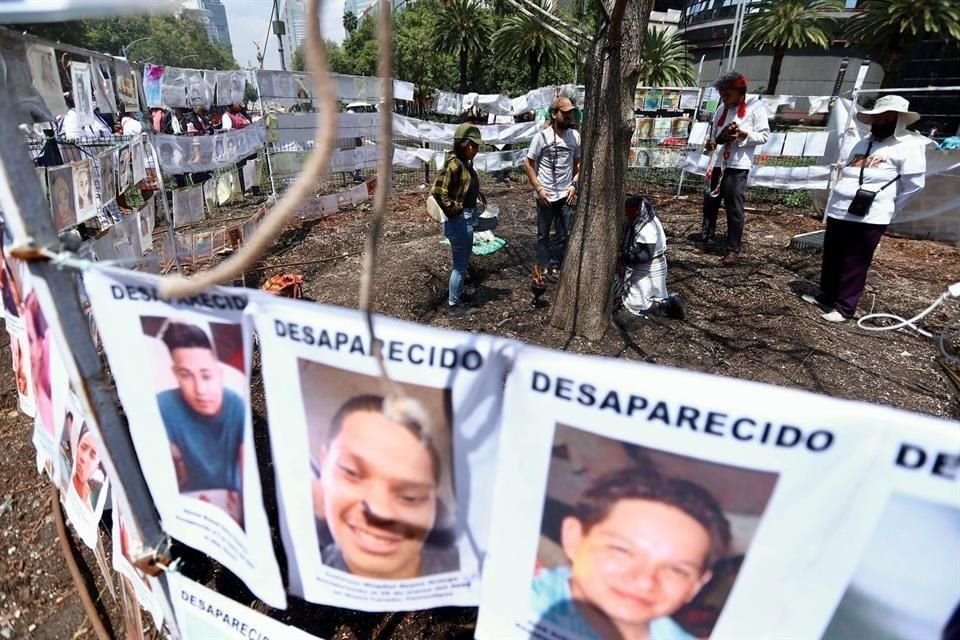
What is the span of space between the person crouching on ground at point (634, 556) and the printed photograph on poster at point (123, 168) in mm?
6210

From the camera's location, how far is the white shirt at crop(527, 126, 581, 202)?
202 inches

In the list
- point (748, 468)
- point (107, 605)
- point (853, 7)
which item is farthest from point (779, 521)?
point (853, 7)

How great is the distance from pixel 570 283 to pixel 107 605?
3.63 m

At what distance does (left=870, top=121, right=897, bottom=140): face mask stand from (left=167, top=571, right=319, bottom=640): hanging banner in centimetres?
559

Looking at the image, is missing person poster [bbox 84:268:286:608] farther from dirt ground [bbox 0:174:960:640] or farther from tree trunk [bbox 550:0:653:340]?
tree trunk [bbox 550:0:653:340]

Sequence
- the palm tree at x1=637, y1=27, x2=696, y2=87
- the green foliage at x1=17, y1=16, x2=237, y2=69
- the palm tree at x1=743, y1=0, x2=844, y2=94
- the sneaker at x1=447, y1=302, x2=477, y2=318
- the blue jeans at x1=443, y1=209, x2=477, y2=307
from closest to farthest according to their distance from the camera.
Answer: the blue jeans at x1=443, y1=209, x2=477, y2=307
the sneaker at x1=447, y1=302, x2=477, y2=318
the palm tree at x1=637, y1=27, x2=696, y2=87
the palm tree at x1=743, y1=0, x2=844, y2=94
the green foliage at x1=17, y1=16, x2=237, y2=69

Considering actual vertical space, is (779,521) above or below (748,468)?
below

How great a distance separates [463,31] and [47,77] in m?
29.9

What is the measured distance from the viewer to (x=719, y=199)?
6.79m

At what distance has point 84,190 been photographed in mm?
4559

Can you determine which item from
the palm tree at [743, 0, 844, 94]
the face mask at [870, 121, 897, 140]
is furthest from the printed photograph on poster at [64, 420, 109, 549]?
the palm tree at [743, 0, 844, 94]

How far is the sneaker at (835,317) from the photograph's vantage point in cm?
488

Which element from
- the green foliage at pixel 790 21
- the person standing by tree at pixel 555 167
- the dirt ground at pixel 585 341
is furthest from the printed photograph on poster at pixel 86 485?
the green foliage at pixel 790 21

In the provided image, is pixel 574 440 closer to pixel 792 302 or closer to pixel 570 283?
pixel 570 283
